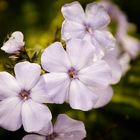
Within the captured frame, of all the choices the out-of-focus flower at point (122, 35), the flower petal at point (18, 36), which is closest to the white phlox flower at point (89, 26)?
the flower petal at point (18, 36)

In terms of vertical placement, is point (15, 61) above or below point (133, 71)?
above

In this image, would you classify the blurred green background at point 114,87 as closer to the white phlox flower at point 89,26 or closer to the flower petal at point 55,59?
the white phlox flower at point 89,26

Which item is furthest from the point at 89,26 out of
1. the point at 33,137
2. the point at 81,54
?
the point at 33,137

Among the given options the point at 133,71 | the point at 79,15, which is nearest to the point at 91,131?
the point at 133,71

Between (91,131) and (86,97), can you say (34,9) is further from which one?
(86,97)

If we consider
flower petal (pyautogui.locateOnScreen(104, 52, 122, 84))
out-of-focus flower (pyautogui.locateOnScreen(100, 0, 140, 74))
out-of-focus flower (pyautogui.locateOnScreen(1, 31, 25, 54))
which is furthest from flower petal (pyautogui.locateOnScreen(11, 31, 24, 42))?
out-of-focus flower (pyautogui.locateOnScreen(100, 0, 140, 74))

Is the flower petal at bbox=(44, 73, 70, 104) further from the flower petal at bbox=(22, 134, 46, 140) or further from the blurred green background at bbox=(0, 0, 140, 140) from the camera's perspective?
the blurred green background at bbox=(0, 0, 140, 140)

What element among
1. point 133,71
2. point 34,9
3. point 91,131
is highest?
point 34,9
